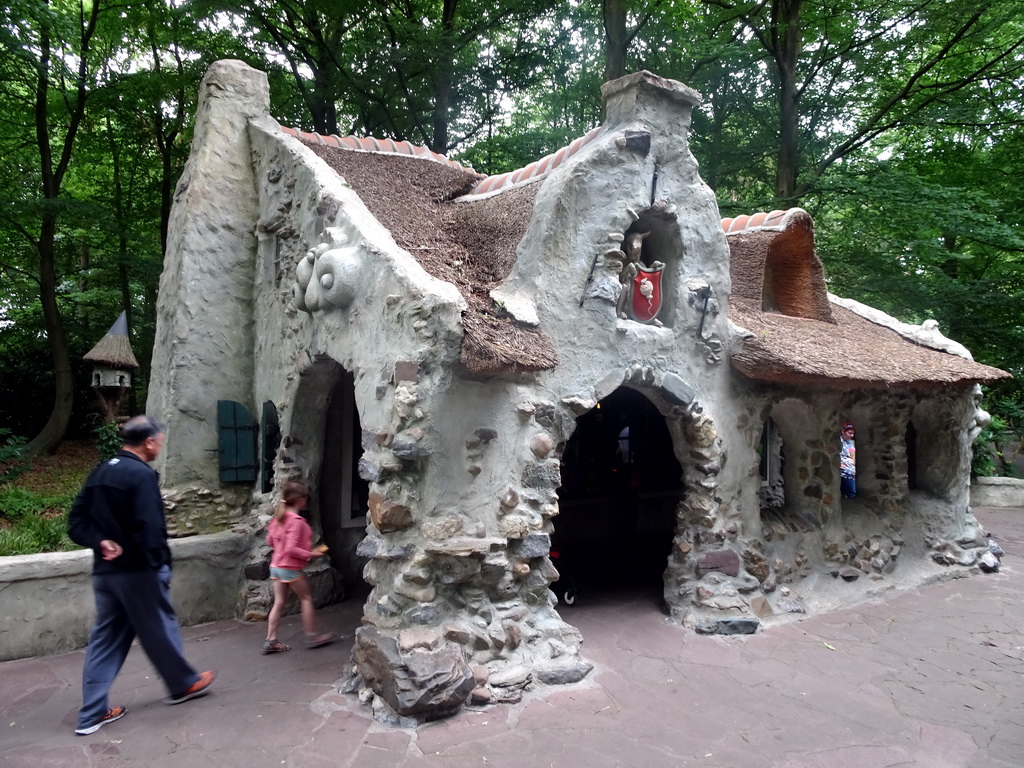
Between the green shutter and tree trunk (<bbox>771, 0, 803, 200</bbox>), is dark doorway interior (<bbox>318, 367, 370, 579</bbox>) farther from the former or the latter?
tree trunk (<bbox>771, 0, 803, 200</bbox>)

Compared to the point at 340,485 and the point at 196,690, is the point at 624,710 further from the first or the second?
the point at 340,485

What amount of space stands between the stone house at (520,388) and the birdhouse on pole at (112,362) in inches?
122

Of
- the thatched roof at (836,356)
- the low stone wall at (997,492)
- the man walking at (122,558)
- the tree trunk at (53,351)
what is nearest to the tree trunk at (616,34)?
the thatched roof at (836,356)

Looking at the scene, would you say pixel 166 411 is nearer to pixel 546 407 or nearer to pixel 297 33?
pixel 546 407

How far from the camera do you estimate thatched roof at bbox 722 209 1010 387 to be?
6.58 meters

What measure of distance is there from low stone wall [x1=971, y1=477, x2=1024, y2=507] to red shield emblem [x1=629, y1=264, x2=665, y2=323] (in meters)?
11.4

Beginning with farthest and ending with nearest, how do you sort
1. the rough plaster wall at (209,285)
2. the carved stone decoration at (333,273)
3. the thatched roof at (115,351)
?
the thatched roof at (115,351) < the rough plaster wall at (209,285) < the carved stone decoration at (333,273)

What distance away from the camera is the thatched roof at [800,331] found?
6582mm

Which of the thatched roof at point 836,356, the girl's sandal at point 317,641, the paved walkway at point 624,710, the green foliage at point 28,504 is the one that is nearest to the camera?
the paved walkway at point 624,710

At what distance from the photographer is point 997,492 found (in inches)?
547

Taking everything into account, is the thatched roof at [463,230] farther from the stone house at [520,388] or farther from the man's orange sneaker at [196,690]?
the man's orange sneaker at [196,690]

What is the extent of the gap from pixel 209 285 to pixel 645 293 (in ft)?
15.3

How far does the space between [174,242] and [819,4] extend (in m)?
13.2

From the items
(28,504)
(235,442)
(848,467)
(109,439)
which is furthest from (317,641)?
(848,467)
